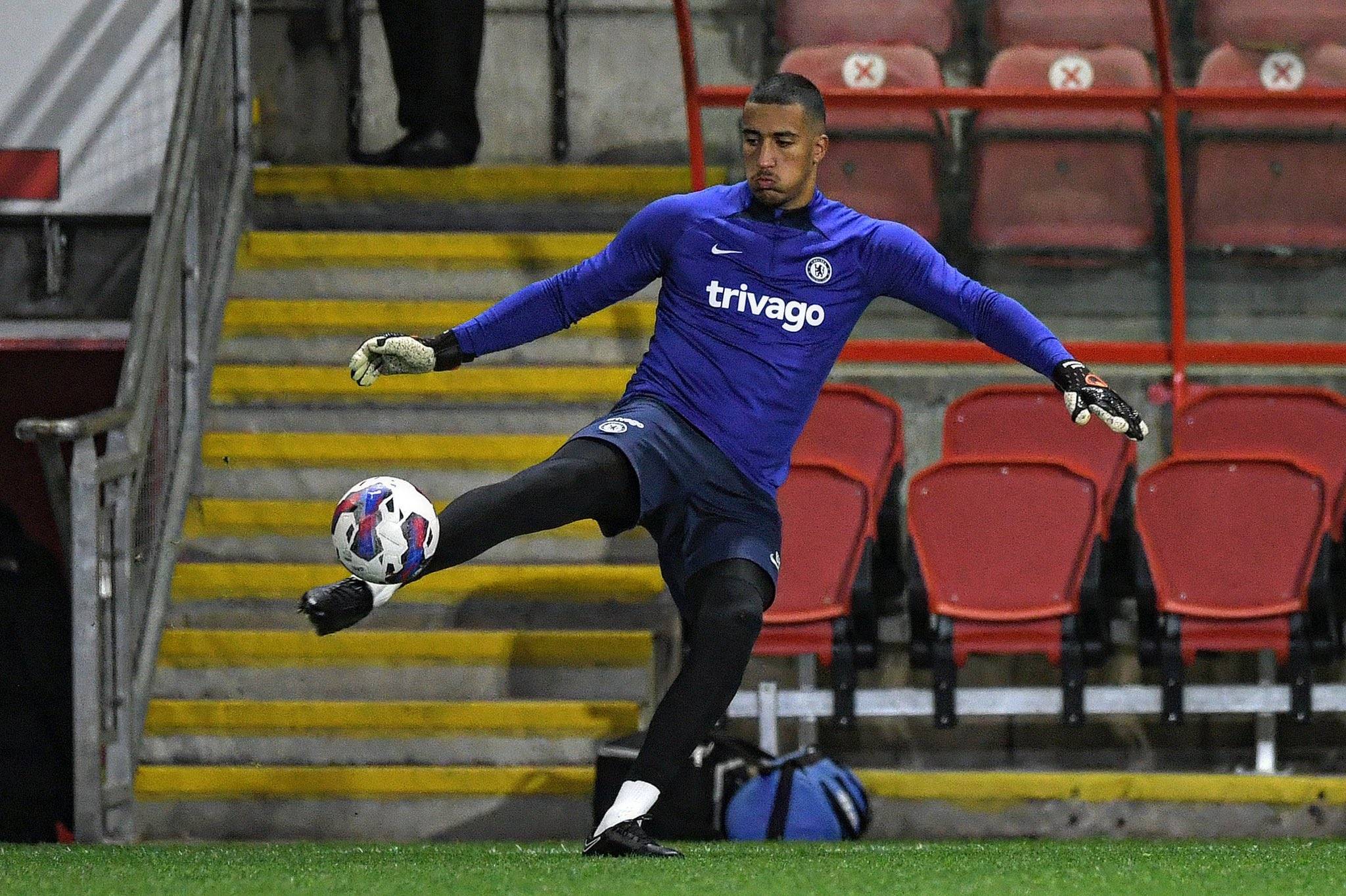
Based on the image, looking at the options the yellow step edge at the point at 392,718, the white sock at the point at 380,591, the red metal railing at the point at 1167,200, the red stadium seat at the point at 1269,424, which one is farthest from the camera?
the red metal railing at the point at 1167,200

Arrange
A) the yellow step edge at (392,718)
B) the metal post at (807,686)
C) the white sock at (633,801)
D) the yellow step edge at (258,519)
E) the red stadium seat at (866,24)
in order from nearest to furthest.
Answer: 1. the white sock at (633,801)
2. the yellow step edge at (392,718)
3. the metal post at (807,686)
4. the yellow step edge at (258,519)
5. the red stadium seat at (866,24)

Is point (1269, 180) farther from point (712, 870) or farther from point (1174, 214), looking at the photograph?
point (712, 870)

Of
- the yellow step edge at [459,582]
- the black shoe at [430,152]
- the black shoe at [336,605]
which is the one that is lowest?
the yellow step edge at [459,582]

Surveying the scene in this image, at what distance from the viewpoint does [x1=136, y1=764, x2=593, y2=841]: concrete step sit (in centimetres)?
663

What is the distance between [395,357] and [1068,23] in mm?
4512

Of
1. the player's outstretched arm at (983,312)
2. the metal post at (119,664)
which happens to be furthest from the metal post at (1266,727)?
the metal post at (119,664)

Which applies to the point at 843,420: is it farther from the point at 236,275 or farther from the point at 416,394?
the point at 236,275

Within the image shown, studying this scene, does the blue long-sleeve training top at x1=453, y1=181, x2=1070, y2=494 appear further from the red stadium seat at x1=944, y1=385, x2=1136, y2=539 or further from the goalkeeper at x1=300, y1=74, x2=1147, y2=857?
the red stadium seat at x1=944, y1=385, x2=1136, y2=539

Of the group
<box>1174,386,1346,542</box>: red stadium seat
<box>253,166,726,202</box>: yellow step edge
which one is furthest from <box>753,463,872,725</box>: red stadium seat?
<box>253,166,726,202</box>: yellow step edge

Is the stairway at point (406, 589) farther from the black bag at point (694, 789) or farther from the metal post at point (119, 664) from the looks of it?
the black bag at point (694, 789)

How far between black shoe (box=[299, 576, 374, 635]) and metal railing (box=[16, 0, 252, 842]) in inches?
80.6

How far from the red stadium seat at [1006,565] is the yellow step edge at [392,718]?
1.07 meters

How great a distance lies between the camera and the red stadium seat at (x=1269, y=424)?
24.8 feet

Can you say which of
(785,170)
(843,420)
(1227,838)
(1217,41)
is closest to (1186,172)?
(1217,41)
